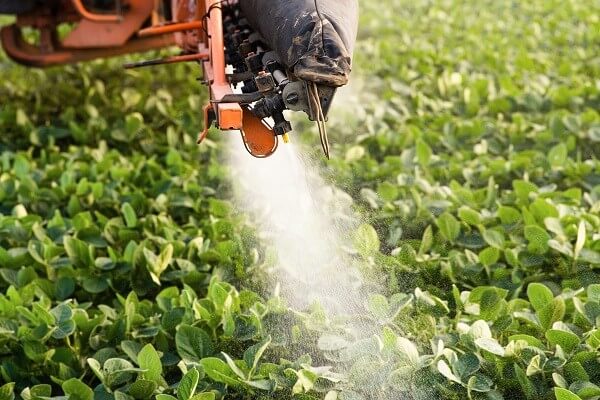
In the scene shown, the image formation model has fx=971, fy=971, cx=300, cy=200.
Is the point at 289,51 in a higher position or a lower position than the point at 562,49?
higher

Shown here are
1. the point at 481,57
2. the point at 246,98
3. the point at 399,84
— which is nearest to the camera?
the point at 246,98

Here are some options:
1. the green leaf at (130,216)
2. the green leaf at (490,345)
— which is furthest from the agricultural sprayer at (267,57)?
the green leaf at (490,345)

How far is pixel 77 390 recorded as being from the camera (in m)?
2.68

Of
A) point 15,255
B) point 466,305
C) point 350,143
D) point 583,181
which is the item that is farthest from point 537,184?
point 15,255

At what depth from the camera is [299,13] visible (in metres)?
2.80

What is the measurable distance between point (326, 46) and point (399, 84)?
10.1 feet

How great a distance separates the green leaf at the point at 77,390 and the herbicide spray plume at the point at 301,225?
29.4 inches

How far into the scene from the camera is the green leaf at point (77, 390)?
8.77 feet

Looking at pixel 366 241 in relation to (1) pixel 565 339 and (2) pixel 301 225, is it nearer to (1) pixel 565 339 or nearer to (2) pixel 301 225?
(2) pixel 301 225

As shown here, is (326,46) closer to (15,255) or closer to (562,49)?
(15,255)

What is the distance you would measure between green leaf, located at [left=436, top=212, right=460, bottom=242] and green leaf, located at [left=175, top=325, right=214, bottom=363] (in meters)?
1.10

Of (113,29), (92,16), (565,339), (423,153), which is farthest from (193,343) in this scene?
(113,29)

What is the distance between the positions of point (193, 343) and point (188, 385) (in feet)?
1.15

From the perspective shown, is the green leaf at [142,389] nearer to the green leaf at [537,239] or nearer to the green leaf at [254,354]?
the green leaf at [254,354]
